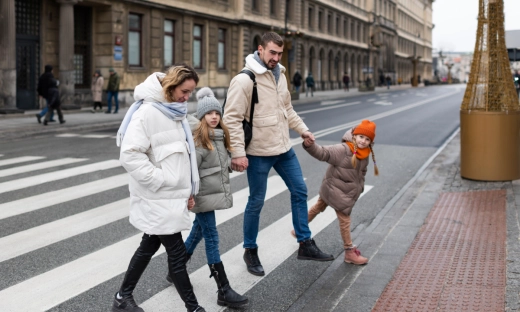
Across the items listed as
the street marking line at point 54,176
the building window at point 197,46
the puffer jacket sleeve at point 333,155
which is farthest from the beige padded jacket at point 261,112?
the building window at point 197,46

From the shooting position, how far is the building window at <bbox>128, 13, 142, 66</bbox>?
96.0 feet

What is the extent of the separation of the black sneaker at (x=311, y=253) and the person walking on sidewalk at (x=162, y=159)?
1.76 meters

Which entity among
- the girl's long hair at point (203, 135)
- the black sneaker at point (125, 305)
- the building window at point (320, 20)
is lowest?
the black sneaker at point (125, 305)

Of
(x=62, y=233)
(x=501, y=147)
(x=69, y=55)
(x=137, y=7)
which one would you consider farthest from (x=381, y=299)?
(x=137, y=7)

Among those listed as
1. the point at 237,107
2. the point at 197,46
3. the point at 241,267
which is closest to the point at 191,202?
the point at 237,107

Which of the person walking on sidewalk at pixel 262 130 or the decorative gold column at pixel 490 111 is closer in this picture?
the person walking on sidewalk at pixel 262 130

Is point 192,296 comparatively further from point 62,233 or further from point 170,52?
point 170,52

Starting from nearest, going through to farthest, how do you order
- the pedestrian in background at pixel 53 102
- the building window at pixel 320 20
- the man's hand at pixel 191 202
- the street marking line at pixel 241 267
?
the man's hand at pixel 191 202 → the street marking line at pixel 241 267 → the pedestrian in background at pixel 53 102 → the building window at pixel 320 20

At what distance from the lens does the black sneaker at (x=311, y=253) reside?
19.0 feet

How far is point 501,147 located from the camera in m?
9.44

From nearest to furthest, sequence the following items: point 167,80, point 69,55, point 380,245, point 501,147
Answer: point 167,80 → point 380,245 → point 501,147 → point 69,55

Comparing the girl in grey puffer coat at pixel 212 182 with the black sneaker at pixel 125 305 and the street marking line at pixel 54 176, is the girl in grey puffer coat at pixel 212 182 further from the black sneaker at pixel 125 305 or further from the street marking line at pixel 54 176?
the street marking line at pixel 54 176

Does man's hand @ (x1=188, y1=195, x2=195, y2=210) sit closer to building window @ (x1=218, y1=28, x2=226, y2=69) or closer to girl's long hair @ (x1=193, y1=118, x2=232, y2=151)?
girl's long hair @ (x1=193, y1=118, x2=232, y2=151)

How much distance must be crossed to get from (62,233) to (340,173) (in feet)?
9.53
